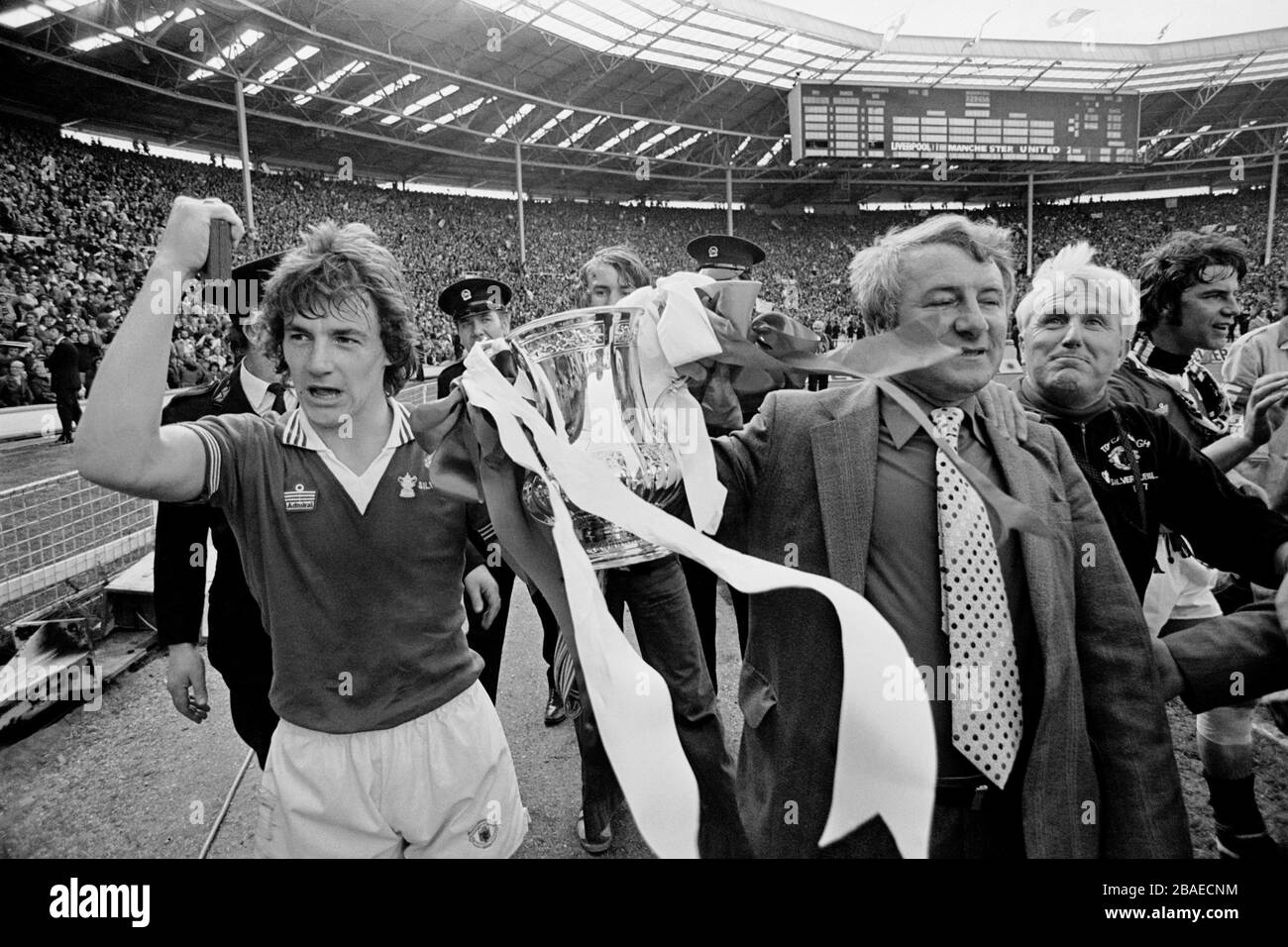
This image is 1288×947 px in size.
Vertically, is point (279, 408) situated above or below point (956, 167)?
below

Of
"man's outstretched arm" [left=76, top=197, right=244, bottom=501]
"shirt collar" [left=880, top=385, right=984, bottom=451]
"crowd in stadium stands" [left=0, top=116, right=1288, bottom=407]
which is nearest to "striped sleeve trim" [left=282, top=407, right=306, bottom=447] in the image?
"man's outstretched arm" [left=76, top=197, right=244, bottom=501]

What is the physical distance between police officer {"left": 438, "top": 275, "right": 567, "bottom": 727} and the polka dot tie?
1334mm

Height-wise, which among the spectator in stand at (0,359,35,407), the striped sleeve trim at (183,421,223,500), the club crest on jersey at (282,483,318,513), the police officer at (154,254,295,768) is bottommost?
the police officer at (154,254,295,768)

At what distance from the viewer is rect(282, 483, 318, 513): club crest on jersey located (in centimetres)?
123

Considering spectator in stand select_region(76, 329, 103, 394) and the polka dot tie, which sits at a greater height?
spectator in stand select_region(76, 329, 103, 394)

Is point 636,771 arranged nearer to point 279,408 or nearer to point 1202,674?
point 1202,674

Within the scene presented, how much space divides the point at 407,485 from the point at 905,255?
0.99m

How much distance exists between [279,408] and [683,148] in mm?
26929

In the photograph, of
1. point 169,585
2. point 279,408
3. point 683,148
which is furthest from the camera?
point 683,148

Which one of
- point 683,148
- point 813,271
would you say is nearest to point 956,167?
point 813,271

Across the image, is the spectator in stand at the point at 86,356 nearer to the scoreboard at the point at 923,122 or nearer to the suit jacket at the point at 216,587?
the suit jacket at the point at 216,587

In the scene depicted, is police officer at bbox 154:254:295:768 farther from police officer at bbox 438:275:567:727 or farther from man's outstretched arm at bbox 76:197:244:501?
man's outstretched arm at bbox 76:197:244:501

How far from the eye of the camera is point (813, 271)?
2839 centimetres

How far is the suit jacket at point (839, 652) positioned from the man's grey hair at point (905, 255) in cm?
17
